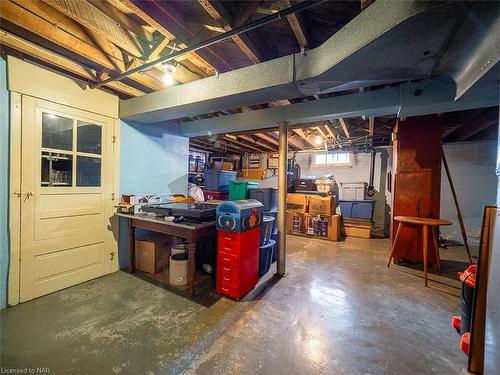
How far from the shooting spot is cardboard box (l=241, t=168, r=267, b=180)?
23.3ft

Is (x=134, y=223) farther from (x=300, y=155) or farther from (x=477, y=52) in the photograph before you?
(x=300, y=155)

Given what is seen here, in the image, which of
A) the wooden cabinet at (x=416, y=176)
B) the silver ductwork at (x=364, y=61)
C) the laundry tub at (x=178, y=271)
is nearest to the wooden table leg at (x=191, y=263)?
the laundry tub at (x=178, y=271)

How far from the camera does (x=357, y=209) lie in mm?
5379

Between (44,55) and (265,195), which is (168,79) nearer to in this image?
(44,55)

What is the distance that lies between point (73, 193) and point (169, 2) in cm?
239

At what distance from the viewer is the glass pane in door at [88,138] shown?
106 inches

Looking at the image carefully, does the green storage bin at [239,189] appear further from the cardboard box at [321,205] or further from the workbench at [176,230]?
the workbench at [176,230]

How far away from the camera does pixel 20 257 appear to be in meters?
2.21

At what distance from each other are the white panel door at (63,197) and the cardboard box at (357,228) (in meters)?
5.09

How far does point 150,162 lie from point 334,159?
5145 millimetres

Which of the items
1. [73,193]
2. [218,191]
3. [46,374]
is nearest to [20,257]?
[73,193]

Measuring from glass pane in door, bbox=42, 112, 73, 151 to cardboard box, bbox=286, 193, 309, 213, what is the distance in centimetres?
450

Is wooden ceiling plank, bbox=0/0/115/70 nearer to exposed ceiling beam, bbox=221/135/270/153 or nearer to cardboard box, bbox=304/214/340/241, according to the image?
exposed ceiling beam, bbox=221/135/270/153

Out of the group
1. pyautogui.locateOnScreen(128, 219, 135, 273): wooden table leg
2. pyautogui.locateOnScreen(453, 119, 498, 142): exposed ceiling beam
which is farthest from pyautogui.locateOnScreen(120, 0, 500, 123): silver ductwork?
pyautogui.locateOnScreen(453, 119, 498, 142): exposed ceiling beam
